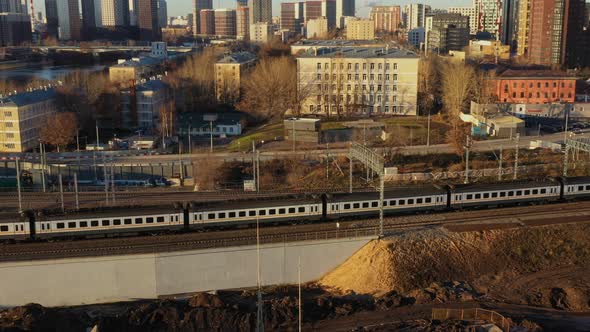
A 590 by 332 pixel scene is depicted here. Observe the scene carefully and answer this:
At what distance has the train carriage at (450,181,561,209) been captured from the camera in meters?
25.4

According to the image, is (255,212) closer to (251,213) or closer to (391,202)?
(251,213)

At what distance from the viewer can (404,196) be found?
80.9 ft

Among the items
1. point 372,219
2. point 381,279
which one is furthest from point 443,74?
point 381,279

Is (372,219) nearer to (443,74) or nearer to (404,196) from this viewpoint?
(404,196)

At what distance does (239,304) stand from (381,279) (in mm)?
5030

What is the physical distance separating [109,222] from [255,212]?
5.27 meters

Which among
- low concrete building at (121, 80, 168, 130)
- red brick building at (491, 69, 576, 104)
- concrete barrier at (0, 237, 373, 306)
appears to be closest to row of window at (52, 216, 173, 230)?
concrete barrier at (0, 237, 373, 306)

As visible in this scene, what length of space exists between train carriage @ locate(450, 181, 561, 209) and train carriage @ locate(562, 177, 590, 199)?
0.37 m

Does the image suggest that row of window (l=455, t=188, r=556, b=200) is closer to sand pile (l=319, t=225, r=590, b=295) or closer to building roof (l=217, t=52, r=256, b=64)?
sand pile (l=319, t=225, r=590, b=295)

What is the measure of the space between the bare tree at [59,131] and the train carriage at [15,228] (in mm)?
20463

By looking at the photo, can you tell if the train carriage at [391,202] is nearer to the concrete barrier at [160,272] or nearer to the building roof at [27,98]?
the concrete barrier at [160,272]

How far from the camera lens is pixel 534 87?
5091 centimetres

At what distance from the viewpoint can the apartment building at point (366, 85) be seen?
48.9m

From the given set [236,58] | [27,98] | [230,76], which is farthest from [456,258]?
[236,58]
